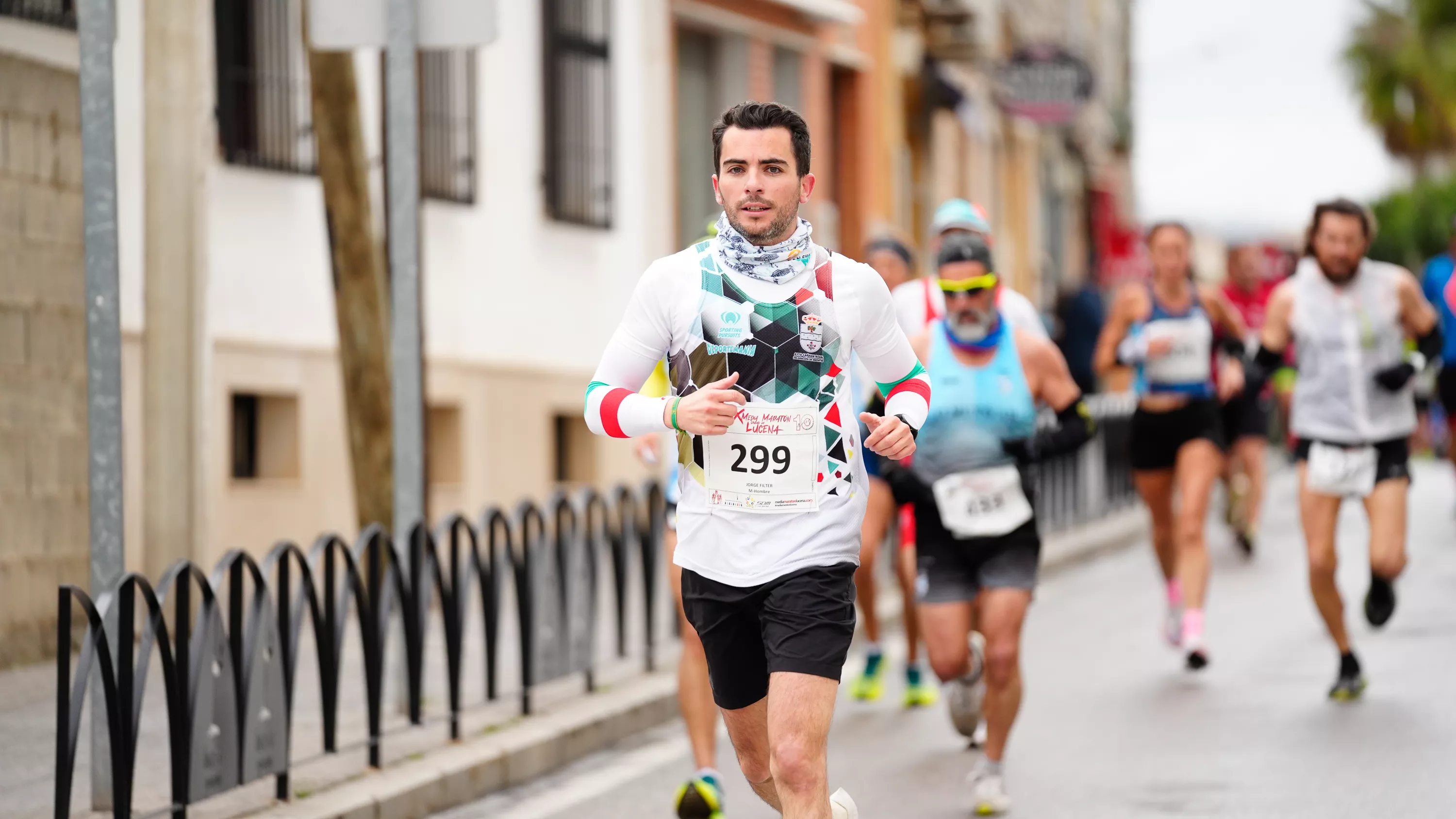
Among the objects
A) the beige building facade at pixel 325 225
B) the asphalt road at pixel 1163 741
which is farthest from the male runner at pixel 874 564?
the beige building facade at pixel 325 225

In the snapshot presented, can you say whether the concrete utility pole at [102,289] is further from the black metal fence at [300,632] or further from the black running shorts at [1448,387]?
the black running shorts at [1448,387]

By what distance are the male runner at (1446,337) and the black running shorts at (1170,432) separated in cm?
417

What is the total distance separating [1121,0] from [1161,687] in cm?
5177

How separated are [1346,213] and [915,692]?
9.11 feet

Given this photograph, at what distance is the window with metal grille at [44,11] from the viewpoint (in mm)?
10438

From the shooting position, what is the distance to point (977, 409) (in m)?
7.57

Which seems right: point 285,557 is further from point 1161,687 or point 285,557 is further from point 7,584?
point 1161,687

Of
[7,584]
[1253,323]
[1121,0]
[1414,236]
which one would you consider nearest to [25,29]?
[7,584]

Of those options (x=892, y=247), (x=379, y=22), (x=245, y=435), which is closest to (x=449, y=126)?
(x=245, y=435)

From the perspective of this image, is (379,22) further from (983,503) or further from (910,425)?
(910,425)

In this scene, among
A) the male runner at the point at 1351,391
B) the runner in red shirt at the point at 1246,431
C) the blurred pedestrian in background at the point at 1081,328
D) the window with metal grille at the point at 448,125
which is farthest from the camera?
the blurred pedestrian in background at the point at 1081,328

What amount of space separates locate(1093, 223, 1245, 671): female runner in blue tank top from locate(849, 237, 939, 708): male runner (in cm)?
142

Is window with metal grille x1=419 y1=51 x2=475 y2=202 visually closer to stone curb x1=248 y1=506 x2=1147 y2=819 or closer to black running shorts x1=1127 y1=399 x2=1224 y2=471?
black running shorts x1=1127 y1=399 x2=1224 y2=471

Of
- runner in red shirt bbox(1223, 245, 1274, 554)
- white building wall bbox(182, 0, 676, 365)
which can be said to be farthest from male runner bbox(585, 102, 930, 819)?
runner in red shirt bbox(1223, 245, 1274, 554)
